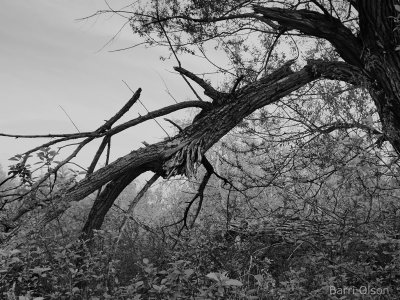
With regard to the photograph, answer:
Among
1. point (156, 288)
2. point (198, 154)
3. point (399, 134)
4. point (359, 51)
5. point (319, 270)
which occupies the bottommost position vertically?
point (156, 288)

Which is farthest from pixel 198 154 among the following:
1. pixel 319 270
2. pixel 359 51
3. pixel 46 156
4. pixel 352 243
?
pixel 352 243

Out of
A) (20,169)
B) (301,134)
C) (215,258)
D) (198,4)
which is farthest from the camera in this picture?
(301,134)

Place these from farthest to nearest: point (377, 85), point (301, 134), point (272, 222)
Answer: point (272, 222), point (301, 134), point (377, 85)

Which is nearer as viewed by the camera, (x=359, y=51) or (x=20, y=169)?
(x=20, y=169)

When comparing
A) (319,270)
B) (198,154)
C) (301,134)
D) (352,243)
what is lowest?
(319,270)

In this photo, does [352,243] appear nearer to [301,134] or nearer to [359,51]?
[301,134]

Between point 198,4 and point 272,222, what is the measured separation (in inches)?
143

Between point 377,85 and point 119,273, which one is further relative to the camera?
point 119,273

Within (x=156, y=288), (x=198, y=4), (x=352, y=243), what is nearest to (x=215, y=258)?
(x=352, y=243)

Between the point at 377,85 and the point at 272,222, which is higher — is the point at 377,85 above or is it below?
above

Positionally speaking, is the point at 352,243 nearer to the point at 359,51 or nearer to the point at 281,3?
the point at 359,51

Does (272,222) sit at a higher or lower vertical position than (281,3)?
lower

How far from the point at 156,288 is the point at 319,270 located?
8.38 ft

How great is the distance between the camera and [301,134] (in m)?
6.03
